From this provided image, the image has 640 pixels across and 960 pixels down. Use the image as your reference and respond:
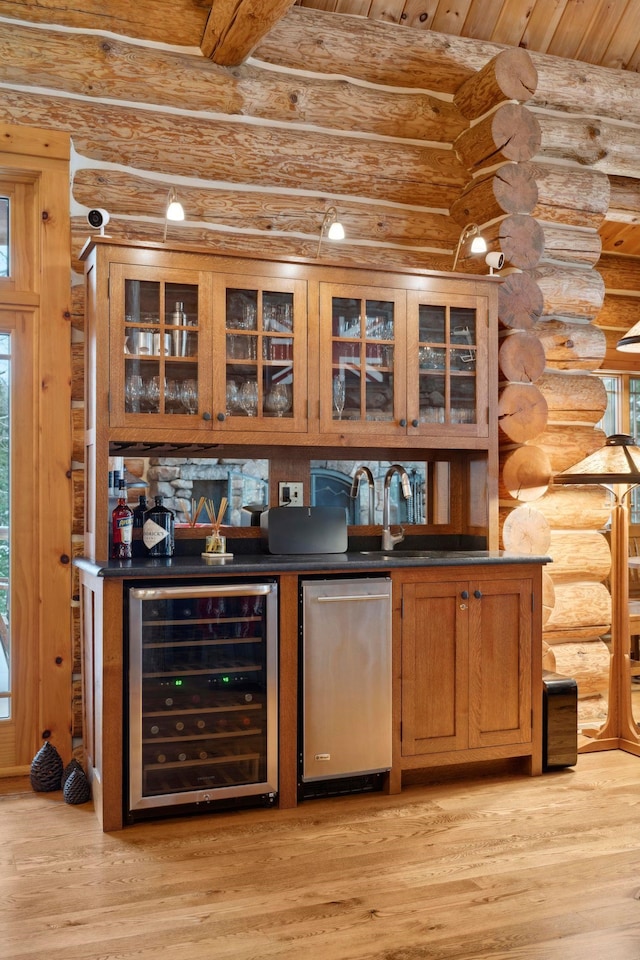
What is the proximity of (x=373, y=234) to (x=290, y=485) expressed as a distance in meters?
1.32

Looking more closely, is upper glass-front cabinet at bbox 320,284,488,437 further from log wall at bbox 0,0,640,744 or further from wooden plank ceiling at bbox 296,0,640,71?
wooden plank ceiling at bbox 296,0,640,71

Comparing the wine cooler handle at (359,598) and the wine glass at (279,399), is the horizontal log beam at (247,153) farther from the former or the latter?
the wine cooler handle at (359,598)

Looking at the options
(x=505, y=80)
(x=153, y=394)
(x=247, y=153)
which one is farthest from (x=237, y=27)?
(x=153, y=394)

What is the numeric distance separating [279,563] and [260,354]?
89cm

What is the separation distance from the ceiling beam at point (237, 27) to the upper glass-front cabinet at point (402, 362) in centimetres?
106

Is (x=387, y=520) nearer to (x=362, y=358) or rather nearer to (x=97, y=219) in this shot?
(x=362, y=358)

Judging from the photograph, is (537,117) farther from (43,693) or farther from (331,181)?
(43,693)

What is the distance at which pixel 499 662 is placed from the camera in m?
3.47

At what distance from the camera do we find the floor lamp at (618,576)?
12.4 ft

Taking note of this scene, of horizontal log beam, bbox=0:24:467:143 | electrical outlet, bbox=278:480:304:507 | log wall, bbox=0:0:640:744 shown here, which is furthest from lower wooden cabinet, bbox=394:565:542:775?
horizontal log beam, bbox=0:24:467:143

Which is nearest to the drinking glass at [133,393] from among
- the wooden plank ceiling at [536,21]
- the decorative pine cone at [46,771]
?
the decorative pine cone at [46,771]

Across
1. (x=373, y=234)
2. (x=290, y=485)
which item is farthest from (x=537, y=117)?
(x=290, y=485)

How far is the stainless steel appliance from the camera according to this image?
126 inches

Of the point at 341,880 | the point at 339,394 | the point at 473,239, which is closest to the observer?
the point at 341,880
